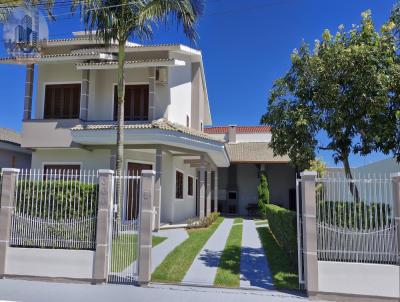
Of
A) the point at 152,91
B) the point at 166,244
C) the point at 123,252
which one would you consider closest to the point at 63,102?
the point at 152,91

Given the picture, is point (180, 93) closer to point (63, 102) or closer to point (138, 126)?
point (138, 126)

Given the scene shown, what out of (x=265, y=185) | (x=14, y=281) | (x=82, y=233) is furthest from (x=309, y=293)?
(x=265, y=185)

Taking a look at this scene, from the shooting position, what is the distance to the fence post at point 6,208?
8692mm

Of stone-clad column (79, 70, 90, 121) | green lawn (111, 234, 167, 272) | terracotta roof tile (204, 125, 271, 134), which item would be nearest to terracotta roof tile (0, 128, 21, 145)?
stone-clad column (79, 70, 90, 121)

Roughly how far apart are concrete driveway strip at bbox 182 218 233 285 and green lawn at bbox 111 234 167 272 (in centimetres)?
141

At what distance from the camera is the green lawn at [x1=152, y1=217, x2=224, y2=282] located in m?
8.80

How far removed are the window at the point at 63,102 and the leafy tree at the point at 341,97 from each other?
37.4 feet

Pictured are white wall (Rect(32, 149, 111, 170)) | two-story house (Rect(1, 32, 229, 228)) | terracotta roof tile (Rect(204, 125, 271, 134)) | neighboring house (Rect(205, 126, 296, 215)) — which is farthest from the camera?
terracotta roof tile (Rect(204, 125, 271, 134))

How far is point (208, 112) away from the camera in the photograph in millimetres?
29203

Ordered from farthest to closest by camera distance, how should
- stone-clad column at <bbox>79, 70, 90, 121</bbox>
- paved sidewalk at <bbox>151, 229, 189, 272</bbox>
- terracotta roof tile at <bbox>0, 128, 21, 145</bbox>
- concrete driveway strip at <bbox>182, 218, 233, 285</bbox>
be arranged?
1. terracotta roof tile at <bbox>0, 128, 21, 145</bbox>
2. stone-clad column at <bbox>79, 70, 90, 121</bbox>
3. paved sidewalk at <bbox>151, 229, 189, 272</bbox>
4. concrete driveway strip at <bbox>182, 218, 233, 285</bbox>

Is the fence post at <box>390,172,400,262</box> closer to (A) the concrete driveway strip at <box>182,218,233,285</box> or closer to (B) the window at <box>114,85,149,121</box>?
(A) the concrete driveway strip at <box>182,218,233,285</box>

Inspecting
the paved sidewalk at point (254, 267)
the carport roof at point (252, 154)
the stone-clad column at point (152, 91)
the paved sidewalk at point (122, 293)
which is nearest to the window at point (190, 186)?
the carport roof at point (252, 154)

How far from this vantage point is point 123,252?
854 cm

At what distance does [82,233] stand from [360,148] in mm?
7369
